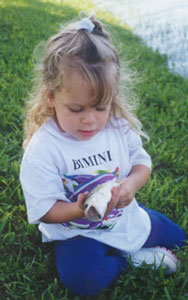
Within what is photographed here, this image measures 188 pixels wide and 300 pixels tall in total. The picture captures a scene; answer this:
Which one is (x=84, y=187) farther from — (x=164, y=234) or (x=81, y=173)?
(x=164, y=234)

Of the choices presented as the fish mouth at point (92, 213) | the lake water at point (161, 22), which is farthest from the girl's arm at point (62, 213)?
the lake water at point (161, 22)

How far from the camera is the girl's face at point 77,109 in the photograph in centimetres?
164

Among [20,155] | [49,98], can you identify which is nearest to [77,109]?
[49,98]

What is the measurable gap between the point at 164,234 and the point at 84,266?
59 centimetres

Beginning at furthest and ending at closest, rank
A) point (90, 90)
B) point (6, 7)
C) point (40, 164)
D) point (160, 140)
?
point (6, 7) → point (160, 140) → point (40, 164) → point (90, 90)

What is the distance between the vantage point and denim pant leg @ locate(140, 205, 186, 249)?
2268 millimetres

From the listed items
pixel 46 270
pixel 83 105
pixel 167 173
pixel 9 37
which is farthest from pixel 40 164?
pixel 9 37

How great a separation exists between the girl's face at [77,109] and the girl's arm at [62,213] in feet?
1.13

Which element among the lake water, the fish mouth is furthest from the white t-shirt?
the lake water

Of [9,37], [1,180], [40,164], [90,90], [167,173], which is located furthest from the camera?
[9,37]

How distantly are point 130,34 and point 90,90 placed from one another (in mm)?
4627

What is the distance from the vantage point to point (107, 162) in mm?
1984

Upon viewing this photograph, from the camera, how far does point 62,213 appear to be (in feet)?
5.91

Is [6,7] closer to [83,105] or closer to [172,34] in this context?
[172,34]
